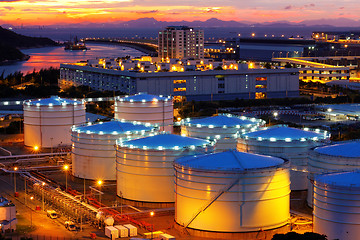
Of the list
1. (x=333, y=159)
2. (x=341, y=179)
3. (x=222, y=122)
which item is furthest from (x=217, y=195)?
(x=222, y=122)

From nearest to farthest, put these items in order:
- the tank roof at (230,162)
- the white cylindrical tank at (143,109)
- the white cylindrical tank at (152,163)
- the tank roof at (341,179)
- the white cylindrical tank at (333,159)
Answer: the tank roof at (341,179), the tank roof at (230,162), the white cylindrical tank at (333,159), the white cylindrical tank at (152,163), the white cylindrical tank at (143,109)

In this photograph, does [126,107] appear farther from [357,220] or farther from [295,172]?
[357,220]

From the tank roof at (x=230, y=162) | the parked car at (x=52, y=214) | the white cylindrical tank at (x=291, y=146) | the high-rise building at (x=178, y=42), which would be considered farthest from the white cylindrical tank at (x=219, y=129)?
the high-rise building at (x=178, y=42)

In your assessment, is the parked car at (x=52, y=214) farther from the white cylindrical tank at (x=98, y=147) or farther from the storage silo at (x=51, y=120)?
the storage silo at (x=51, y=120)

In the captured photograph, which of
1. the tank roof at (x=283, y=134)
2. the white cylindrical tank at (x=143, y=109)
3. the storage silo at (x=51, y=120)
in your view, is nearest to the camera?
the tank roof at (x=283, y=134)

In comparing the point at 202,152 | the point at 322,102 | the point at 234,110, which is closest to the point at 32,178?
the point at 202,152

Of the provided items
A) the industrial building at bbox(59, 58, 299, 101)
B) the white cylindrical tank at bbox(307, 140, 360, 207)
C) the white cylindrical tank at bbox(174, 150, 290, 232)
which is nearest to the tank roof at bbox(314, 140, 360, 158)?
the white cylindrical tank at bbox(307, 140, 360, 207)

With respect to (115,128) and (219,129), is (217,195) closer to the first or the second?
(219,129)

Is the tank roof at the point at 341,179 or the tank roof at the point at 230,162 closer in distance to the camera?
the tank roof at the point at 341,179
